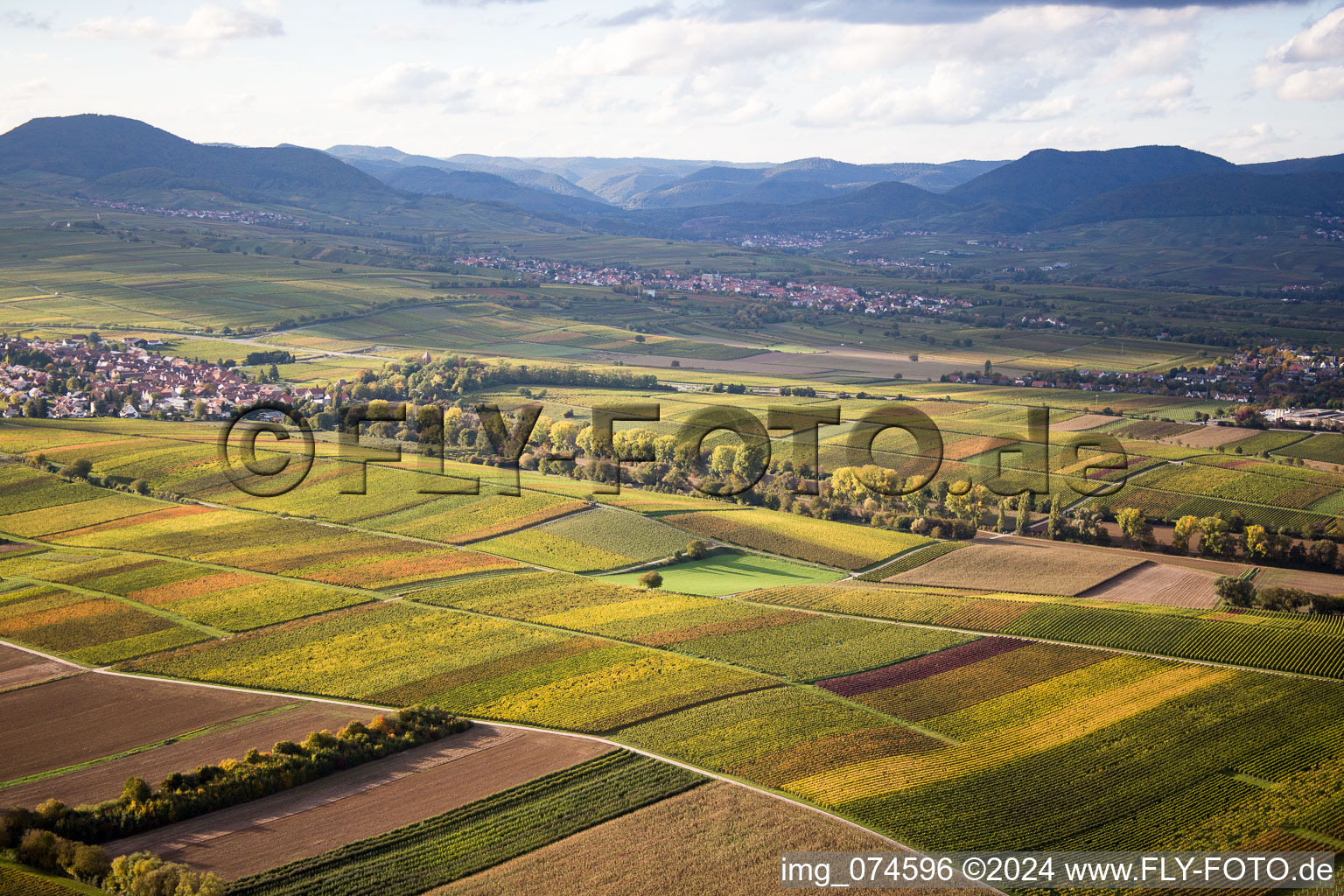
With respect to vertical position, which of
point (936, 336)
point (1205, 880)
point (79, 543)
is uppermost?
Result: point (936, 336)

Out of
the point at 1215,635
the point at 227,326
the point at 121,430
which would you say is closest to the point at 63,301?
the point at 227,326

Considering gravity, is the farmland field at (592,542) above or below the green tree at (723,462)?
below

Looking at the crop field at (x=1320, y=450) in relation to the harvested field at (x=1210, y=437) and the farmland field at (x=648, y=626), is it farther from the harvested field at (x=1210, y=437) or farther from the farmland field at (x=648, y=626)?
the harvested field at (x=1210, y=437)

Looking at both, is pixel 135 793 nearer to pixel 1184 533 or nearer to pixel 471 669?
pixel 471 669

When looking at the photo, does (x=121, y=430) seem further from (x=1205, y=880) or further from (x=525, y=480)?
(x=1205, y=880)

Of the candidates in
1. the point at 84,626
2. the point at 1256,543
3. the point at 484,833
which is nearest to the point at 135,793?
the point at 484,833

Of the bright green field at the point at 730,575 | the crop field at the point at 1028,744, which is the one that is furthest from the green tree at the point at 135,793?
the bright green field at the point at 730,575
